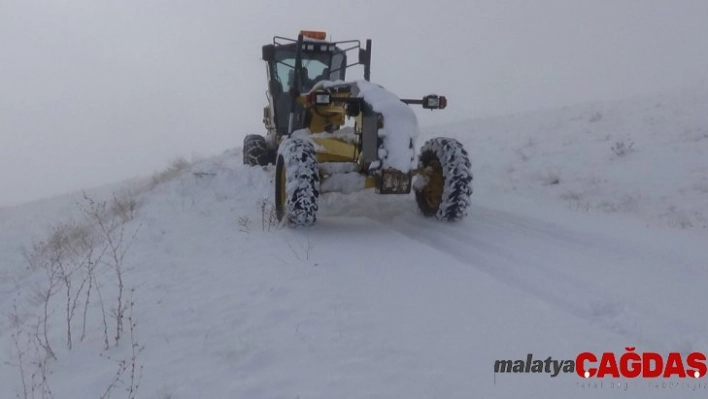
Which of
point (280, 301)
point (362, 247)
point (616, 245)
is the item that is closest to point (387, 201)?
point (362, 247)

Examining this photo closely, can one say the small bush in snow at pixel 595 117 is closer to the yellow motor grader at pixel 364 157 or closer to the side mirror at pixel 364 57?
the side mirror at pixel 364 57

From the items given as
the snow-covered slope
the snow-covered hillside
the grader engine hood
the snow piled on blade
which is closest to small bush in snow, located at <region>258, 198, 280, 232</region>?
the snow-covered hillside

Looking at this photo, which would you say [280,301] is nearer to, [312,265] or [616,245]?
[312,265]

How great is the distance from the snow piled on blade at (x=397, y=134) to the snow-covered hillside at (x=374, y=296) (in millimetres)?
825

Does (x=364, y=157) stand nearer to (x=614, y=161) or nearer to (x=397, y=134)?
(x=397, y=134)

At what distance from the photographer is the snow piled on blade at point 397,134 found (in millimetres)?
6750

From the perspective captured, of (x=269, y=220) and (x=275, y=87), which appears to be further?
(x=275, y=87)

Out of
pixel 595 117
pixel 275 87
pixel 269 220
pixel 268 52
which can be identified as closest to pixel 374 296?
pixel 269 220

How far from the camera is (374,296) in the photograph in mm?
4488

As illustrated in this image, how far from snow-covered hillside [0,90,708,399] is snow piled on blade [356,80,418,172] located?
83 centimetres

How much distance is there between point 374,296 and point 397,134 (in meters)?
2.68

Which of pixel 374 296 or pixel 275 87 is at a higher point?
pixel 275 87

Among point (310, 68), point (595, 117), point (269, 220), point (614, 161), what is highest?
point (310, 68)

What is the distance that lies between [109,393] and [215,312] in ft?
3.50
